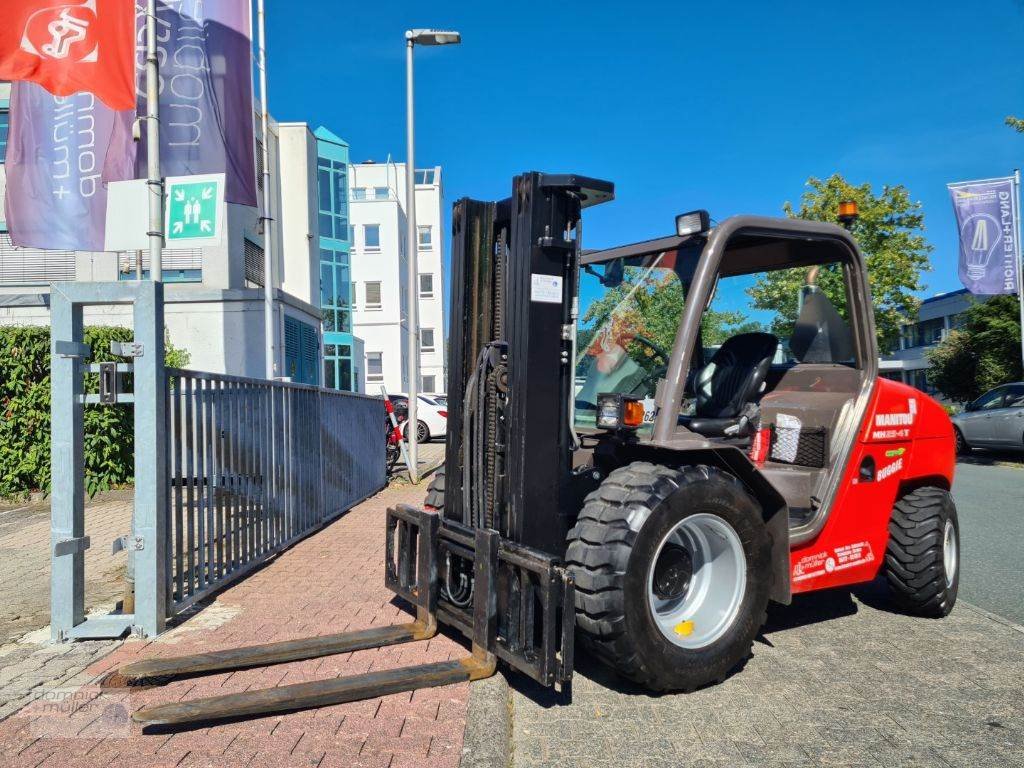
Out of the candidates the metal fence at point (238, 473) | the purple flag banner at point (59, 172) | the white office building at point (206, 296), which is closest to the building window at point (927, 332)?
the white office building at point (206, 296)

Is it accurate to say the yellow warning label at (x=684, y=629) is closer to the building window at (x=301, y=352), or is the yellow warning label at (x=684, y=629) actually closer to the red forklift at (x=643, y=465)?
the red forklift at (x=643, y=465)

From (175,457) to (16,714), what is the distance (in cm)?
183

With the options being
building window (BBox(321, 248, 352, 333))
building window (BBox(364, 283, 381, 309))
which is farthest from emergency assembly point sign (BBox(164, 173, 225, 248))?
building window (BBox(364, 283, 381, 309))

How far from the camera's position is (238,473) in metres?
6.11

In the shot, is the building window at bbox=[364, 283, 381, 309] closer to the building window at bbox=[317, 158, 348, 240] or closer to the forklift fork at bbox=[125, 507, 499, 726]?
the building window at bbox=[317, 158, 348, 240]

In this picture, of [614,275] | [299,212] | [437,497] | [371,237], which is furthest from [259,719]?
[371,237]

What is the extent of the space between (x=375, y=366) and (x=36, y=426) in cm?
3727

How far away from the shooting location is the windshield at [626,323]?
15.0 ft

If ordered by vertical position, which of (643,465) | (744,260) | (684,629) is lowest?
(684,629)

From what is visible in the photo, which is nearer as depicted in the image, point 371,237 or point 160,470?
point 160,470

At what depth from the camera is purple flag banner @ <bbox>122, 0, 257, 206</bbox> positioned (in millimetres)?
10992

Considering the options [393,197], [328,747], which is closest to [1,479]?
[328,747]

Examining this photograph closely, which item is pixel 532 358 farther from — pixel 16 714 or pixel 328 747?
pixel 16 714

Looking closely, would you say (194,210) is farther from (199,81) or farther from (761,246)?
(761,246)
